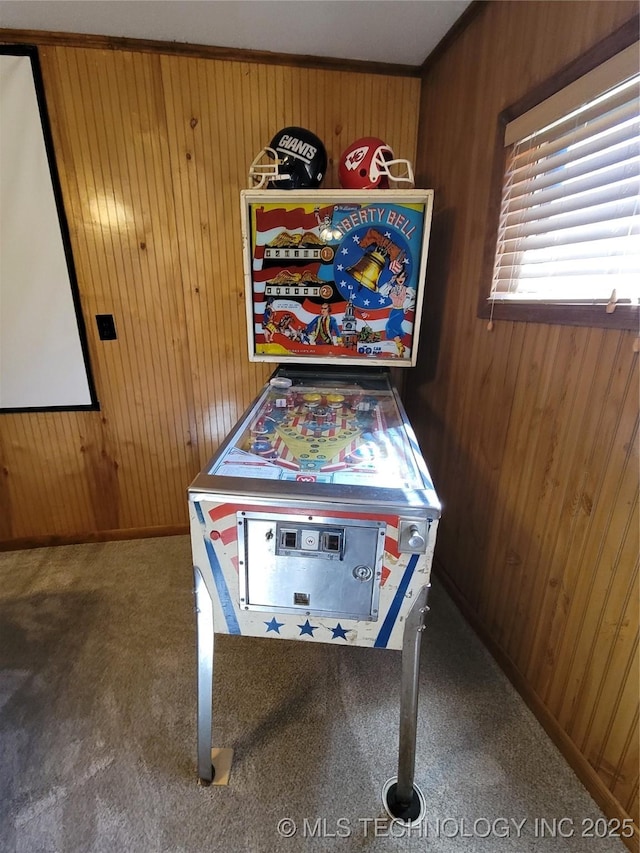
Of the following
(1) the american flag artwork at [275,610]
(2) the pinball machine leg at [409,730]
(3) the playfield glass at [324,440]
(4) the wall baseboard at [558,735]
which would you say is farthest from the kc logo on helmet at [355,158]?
(4) the wall baseboard at [558,735]

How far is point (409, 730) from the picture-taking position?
106 centimetres

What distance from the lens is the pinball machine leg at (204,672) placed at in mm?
1043

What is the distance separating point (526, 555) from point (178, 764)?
4.22 ft

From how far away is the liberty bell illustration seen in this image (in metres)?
1.71

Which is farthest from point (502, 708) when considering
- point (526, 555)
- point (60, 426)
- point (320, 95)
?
point (320, 95)

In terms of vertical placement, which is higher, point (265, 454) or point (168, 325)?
point (168, 325)

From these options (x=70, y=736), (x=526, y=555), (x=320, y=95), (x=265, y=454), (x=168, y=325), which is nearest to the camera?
(x=265, y=454)

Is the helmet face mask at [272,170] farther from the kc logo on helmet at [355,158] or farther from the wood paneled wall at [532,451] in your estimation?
the wood paneled wall at [532,451]

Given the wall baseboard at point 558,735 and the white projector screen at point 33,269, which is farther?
the white projector screen at point 33,269

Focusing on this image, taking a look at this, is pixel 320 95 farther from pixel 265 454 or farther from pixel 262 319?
pixel 265 454

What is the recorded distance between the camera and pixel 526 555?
4.72 ft

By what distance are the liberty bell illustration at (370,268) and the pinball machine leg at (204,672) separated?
1.29 meters

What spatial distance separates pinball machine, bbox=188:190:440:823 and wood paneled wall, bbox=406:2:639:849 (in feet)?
1.20

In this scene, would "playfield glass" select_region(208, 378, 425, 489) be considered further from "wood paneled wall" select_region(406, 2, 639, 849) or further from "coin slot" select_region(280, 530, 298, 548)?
"wood paneled wall" select_region(406, 2, 639, 849)
